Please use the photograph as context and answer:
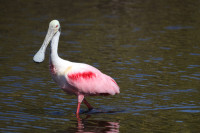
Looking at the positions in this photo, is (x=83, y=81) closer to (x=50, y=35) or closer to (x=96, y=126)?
(x=50, y=35)

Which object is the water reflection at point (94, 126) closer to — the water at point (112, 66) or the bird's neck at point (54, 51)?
the water at point (112, 66)

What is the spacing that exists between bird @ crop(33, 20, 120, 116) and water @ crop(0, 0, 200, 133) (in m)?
0.37

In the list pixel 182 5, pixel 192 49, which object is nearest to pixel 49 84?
pixel 192 49

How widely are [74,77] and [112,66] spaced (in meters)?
4.04

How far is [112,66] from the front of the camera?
547 inches

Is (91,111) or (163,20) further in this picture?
(163,20)

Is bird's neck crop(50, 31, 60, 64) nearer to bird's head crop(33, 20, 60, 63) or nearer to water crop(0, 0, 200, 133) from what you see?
bird's head crop(33, 20, 60, 63)

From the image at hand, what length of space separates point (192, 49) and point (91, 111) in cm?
673

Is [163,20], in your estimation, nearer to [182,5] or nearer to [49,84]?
[182,5]

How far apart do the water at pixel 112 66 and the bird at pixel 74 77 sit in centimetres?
37

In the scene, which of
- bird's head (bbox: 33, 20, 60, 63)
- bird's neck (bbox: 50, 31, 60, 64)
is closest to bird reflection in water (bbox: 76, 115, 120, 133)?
bird's neck (bbox: 50, 31, 60, 64)

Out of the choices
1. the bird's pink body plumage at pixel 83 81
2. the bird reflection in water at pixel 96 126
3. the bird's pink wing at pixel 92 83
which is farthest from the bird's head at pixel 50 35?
the bird reflection in water at pixel 96 126

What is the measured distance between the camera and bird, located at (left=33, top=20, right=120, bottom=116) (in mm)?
9930

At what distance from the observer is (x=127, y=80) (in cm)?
1247
